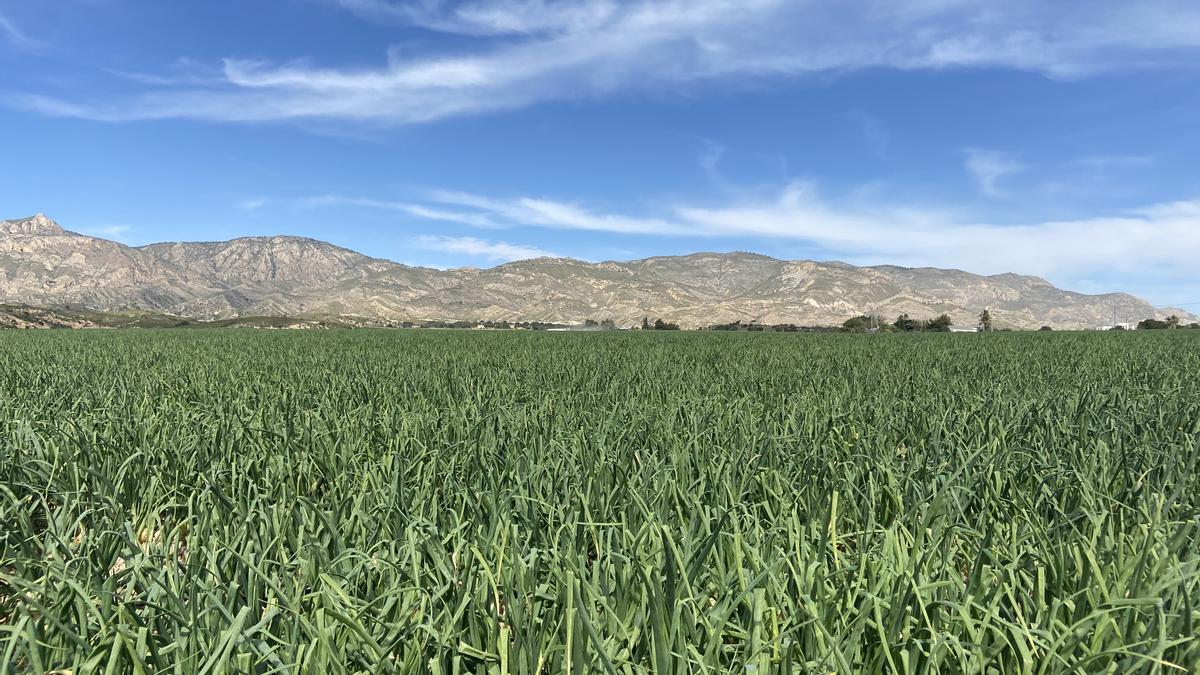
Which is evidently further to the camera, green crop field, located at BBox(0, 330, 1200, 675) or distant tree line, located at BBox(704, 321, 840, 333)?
distant tree line, located at BBox(704, 321, 840, 333)

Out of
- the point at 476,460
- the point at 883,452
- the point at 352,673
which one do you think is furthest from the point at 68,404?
the point at 883,452

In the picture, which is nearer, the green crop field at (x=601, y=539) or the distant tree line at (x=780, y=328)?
the green crop field at (x=601, y=539)

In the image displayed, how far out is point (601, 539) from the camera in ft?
7.48

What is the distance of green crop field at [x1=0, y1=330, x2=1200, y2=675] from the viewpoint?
1.68m

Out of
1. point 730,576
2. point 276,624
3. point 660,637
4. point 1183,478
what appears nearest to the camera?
point 660,637

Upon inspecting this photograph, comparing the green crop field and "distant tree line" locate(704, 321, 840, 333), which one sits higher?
the green crop field

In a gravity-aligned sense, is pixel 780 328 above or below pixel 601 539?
below

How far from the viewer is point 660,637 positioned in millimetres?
1609

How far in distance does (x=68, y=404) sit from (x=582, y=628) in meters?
6.65

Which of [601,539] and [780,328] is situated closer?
[601,539]

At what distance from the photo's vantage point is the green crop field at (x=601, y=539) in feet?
5.50

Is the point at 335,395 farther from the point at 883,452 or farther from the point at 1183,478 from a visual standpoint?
the point at 1183,478

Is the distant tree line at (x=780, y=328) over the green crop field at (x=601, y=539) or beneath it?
beneath

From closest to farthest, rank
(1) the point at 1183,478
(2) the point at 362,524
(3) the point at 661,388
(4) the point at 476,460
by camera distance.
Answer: (2) the point at 362,524, (1) the point at 1183,478, (4) the point at 476,460, (3) the point at 661,388
